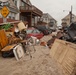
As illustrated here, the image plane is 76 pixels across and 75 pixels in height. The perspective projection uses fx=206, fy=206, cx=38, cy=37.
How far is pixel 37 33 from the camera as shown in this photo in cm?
2167

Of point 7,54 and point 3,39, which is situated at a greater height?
point 3,39

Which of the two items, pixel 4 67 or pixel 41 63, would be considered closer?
pixel 4 67

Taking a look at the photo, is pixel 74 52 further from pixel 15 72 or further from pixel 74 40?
pixel 74 40

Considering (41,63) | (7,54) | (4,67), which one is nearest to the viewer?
(4,67)

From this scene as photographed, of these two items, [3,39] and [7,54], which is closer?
[7,54]

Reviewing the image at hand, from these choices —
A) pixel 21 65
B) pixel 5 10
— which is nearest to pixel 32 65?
pixel 21 65

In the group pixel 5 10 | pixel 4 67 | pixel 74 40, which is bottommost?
pixel 4 67

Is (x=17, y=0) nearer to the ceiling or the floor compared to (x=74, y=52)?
nearer to the ceiling

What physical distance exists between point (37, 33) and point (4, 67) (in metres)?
12.9

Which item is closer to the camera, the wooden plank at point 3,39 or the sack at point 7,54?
the sack at point 7,54

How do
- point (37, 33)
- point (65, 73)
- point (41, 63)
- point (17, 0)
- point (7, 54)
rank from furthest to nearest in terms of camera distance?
point (17, 0)
point (37, 33)
point (7, 54)
point (41, 63)
point (65, 73)

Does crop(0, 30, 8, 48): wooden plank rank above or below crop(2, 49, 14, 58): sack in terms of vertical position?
above

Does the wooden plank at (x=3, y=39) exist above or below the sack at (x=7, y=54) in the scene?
above

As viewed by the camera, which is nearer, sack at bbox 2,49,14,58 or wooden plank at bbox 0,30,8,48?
sack at bbox 2,49,14,58
